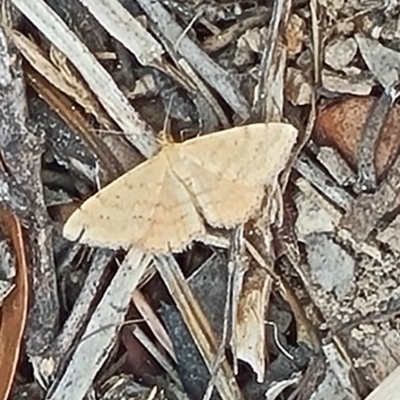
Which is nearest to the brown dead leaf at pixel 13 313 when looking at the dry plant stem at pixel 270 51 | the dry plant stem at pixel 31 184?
the dry plant stem at pixel 31 184

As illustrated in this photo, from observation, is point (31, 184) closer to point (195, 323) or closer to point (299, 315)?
point (195, 323)

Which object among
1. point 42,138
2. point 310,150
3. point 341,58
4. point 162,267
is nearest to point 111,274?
point 162,267

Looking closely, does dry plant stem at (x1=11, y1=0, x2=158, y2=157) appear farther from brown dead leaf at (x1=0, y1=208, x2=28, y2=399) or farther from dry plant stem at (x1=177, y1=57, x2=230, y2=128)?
brown dead leaf at (x1=0, y1=208, x2=28, y2=399)

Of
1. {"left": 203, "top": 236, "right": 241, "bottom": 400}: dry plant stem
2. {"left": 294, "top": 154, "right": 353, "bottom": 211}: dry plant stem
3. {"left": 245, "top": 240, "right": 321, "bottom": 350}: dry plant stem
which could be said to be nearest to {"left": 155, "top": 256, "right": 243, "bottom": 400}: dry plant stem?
{"left": 203, "top": 236, "right": 241, "bottom": 400}: dry plant stem

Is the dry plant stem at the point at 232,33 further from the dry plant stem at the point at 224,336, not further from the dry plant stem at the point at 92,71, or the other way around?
the dry plant stem at the point at 224,336

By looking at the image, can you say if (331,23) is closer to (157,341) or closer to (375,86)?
(375,86)

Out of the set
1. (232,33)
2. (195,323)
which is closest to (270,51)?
(232,33)
